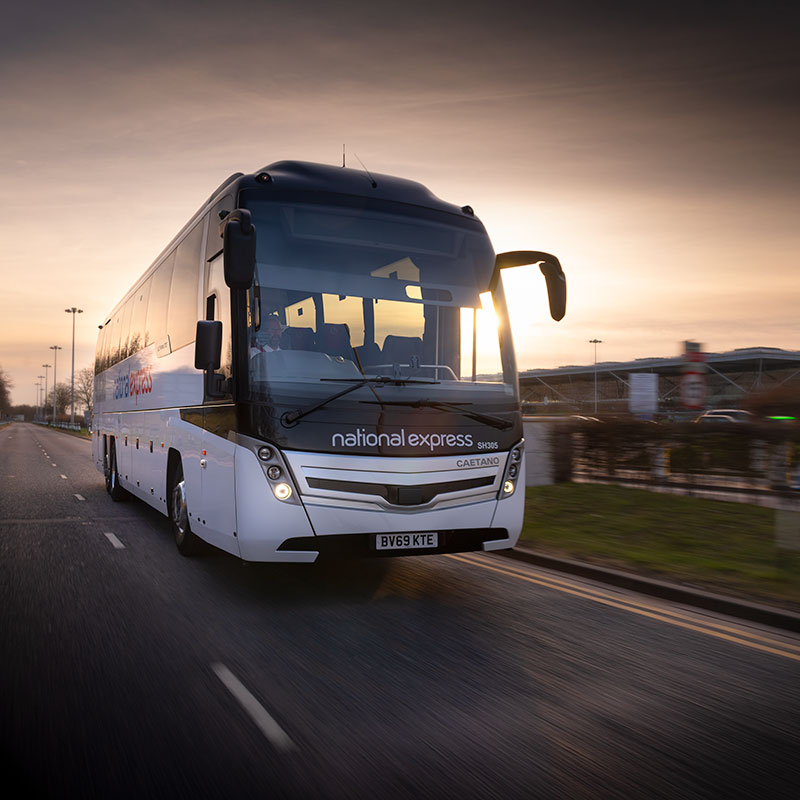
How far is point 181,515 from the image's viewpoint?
851 cm

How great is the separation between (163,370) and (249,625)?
4.57m

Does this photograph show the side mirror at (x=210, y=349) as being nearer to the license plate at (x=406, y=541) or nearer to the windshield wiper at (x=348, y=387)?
the windshield wiper at (x=348, y=387)

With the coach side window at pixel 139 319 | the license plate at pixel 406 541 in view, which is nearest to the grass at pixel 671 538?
the license plate at pixel 406 541

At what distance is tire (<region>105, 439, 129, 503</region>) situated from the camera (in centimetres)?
1432

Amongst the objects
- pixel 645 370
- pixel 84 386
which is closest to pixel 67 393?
pixel 84 386

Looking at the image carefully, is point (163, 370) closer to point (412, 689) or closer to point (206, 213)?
point (206, 213)

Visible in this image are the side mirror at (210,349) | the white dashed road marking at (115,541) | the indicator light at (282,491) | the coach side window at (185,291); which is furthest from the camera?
the white dashed road marking at (115,541)

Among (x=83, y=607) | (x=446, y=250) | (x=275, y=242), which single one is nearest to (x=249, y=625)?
(x=83, y=607)

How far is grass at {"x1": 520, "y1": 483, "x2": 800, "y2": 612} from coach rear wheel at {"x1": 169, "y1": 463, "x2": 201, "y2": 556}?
3753mm

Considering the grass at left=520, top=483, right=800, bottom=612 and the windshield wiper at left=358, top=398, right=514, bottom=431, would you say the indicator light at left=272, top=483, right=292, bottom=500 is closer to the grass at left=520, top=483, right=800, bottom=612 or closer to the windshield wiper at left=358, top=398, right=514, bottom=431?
the windshield wiper at left=358, top=398, right=514, bottom=431

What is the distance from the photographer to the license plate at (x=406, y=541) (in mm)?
6340

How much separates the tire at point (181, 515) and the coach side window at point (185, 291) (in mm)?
1449

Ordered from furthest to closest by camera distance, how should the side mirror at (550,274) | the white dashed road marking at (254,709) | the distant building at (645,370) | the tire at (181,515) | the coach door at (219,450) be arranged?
the distant building at (645,370), the tire at (181,515), the side mirror at (550,274), the coach door at (219,450), the white dashed road marking at (254,709)

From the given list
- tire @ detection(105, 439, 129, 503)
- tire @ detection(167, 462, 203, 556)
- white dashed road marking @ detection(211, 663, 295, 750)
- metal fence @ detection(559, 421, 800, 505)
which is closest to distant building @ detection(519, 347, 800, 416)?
metal fence @ detection(559, 421, 800, 505)
